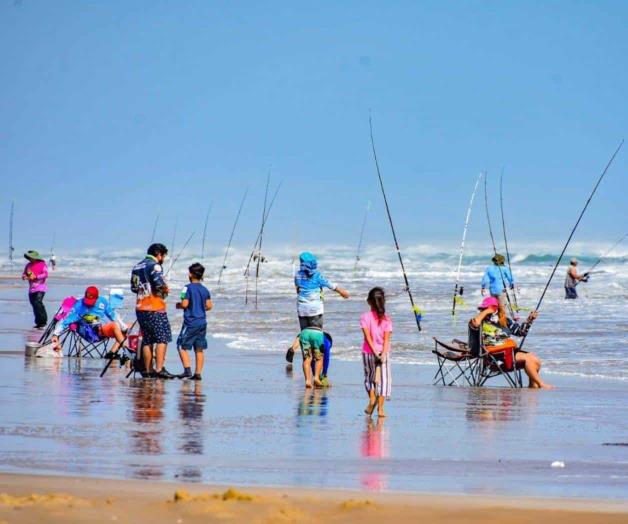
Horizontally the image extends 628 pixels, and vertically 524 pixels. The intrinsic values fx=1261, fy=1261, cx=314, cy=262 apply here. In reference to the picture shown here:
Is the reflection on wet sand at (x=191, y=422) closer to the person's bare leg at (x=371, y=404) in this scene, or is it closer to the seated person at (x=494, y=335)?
the person's bare leg at (x=371, y=404)

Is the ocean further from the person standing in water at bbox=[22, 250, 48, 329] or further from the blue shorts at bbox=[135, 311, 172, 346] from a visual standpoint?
the blue shorts at bbox=[135, 311, 172, 346]

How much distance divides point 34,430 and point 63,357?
723cm

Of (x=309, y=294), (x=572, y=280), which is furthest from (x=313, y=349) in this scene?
(x=572, y=280)

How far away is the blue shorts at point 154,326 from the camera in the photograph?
42.9ft

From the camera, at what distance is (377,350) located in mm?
10281

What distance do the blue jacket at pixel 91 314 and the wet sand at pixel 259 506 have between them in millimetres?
8758

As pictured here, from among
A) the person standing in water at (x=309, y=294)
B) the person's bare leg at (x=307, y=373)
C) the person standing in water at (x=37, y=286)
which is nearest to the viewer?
the person's bare leg at (x=307, y=373)

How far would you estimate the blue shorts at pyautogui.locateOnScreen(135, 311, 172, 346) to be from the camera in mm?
13086

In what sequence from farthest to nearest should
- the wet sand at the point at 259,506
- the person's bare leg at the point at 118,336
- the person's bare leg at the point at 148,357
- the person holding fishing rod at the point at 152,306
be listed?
the person's bare leg at the point at 118,336 < the person's bare leg at the point at 148,357 < the person holding fishing rod at the point at 152,306 < the wet sand at the point at 259,506

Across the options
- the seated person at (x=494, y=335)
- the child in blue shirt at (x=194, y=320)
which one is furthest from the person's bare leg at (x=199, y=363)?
the seated person at (x=494, y=335)

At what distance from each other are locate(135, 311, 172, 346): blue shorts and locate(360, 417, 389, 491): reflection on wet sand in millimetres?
3814

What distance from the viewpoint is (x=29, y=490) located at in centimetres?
615

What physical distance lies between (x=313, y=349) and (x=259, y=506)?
6938 millimetres

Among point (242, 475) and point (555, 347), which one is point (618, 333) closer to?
point (555, 347)
